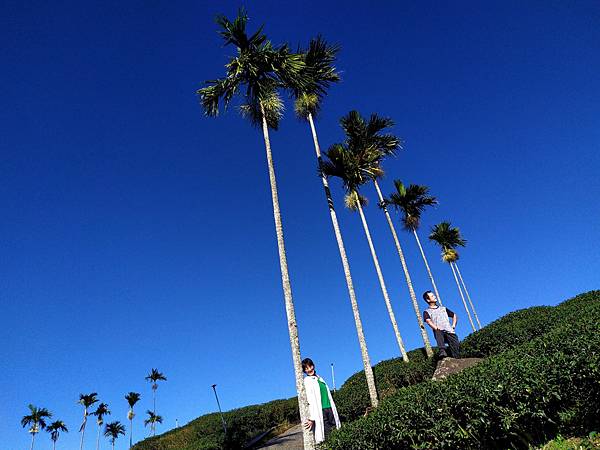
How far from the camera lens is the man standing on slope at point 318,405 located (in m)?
6.93

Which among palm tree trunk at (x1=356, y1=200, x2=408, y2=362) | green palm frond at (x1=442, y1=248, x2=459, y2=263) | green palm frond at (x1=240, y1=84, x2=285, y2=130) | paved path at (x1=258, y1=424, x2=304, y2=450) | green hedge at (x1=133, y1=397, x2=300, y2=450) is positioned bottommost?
paved path at (x1=258, y1=424, x2=304, y2=450)

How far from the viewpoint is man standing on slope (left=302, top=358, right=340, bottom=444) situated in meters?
6.93

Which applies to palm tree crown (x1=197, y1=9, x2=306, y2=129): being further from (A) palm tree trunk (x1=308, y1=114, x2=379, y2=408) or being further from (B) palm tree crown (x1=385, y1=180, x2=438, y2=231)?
(B) palm tree crown (x1=385, y1=180, x2=438, y2=231)

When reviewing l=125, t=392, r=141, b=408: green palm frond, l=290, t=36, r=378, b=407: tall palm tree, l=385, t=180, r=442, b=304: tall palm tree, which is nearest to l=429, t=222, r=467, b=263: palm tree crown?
l=385, t=180, r=442, b=304: tall palm tree

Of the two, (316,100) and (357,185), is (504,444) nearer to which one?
(357,185)

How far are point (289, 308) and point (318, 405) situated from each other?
3.89 meters

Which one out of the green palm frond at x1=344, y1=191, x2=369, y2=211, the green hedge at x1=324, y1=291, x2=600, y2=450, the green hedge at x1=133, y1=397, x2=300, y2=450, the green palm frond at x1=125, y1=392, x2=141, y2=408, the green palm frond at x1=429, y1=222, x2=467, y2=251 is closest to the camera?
the green hedge at x1=324, y1=291, x2=600, y2=450

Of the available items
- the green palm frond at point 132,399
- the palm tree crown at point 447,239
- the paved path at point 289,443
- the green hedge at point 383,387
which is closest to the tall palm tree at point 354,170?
the green hedge at point 383,387

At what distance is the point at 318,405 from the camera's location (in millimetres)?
7023

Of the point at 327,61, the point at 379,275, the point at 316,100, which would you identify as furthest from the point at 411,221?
the point at 327,61

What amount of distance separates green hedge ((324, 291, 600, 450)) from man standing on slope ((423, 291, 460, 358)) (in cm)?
509

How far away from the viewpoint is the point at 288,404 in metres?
→ 20.8

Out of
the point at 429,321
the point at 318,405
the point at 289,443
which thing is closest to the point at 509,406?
the point at 318,405

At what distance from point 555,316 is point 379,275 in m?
9.82
